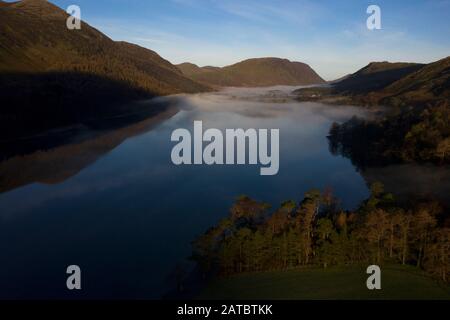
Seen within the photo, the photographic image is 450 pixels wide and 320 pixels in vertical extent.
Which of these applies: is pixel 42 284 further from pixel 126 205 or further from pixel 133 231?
pixel 126 205

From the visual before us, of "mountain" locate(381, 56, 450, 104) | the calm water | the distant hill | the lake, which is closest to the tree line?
the lake

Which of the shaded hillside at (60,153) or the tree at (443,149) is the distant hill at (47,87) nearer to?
the shaded hillside at (60,153)

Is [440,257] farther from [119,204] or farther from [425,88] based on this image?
[425,88]

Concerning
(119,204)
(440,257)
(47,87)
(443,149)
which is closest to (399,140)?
(443,149)

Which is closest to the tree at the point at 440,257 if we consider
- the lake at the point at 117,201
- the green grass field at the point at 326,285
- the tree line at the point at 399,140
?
the green grass field at the point at 326,285

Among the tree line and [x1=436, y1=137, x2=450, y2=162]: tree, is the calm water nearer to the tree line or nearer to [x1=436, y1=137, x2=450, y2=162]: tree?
the tree line
